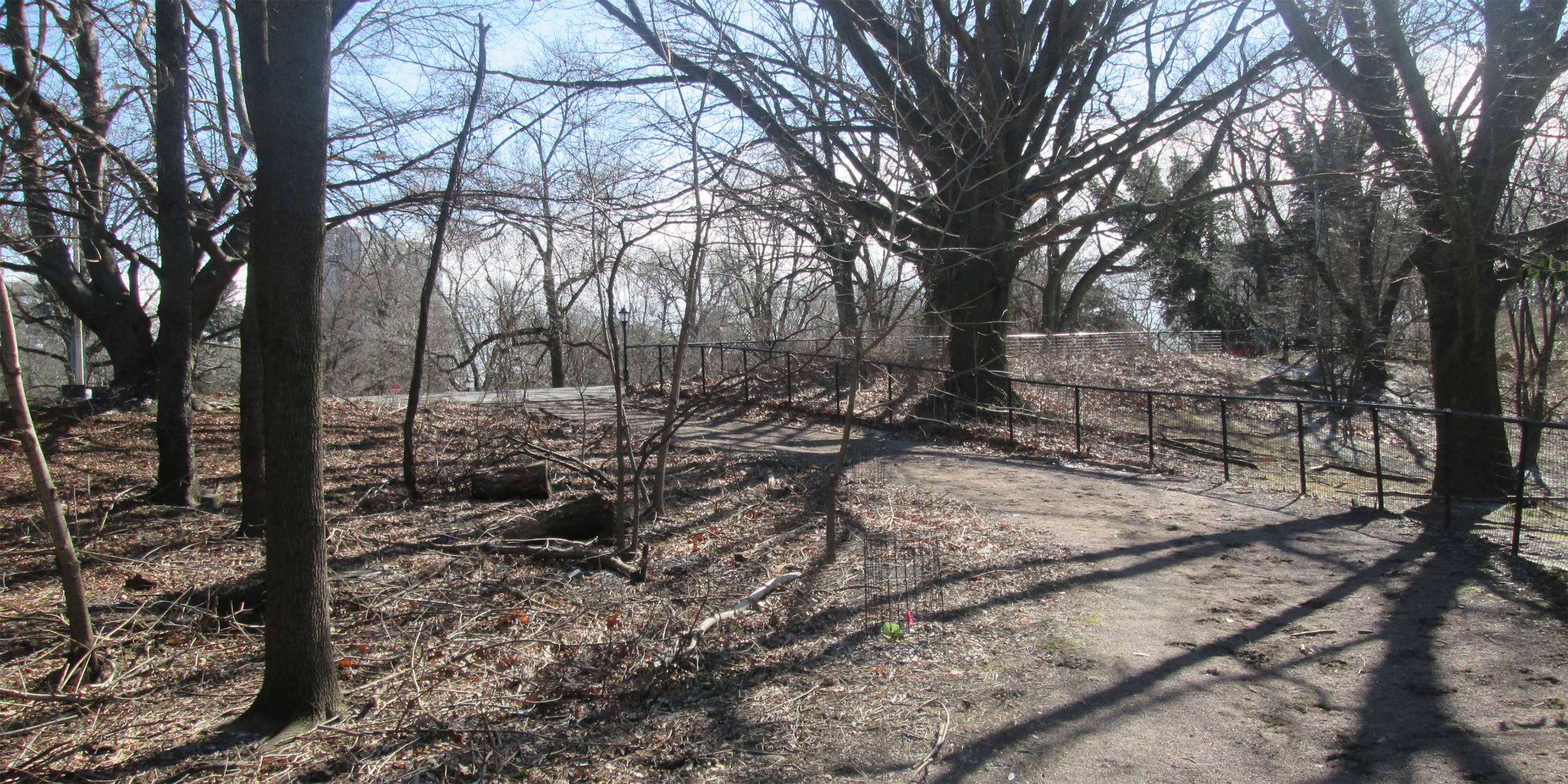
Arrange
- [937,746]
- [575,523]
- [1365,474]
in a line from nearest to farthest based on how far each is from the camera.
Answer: [937,746], [575,523], [1365,474]

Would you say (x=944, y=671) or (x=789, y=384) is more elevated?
(x=789, y=384)

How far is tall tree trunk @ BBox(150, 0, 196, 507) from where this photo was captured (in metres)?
7.86

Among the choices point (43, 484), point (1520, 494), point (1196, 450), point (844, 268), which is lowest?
point (1196, 450)

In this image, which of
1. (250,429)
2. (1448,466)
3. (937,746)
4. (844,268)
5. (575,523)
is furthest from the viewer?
(844,268)

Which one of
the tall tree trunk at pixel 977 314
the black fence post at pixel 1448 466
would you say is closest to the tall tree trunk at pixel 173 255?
the tall tree trunk at pixel 977 314

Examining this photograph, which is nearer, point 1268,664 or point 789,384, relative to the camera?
point 1268,664

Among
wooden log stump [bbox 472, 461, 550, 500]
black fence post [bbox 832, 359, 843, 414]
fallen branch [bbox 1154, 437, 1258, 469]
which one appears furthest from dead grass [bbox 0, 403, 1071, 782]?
black fence post [bbox 832, 359, 843, 414]

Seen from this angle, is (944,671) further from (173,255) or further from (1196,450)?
(1196,450)

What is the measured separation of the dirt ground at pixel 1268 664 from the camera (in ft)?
11.9

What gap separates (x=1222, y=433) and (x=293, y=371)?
36.4 ft

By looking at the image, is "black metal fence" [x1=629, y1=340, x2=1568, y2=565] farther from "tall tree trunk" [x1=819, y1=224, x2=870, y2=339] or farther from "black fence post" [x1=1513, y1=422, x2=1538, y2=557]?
"tall tree trunk" [x1=819, y1=224, x2=870, y2=339]

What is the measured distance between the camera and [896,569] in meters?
6.49

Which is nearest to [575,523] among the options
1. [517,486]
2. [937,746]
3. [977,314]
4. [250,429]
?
[517,486]

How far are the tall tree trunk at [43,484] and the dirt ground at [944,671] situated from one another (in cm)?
47
